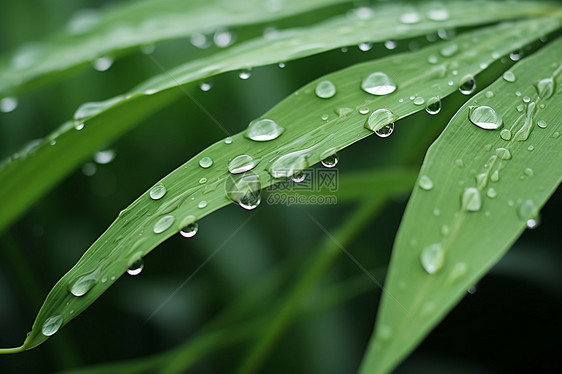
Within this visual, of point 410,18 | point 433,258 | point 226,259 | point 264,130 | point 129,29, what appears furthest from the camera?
point 226,259

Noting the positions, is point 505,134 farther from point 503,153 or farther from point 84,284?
point 84,284

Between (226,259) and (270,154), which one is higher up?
(270,154)

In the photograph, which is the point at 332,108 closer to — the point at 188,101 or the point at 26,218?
the point at 188,101

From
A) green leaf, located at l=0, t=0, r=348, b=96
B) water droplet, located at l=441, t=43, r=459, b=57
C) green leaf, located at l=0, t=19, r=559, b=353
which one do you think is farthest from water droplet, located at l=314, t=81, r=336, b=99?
green leaf, located at l=0, t=0, r=348, b=96

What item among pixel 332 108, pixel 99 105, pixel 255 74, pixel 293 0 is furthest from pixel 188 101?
pixel 332 108

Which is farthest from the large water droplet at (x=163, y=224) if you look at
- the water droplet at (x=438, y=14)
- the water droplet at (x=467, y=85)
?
the water droplet at (x=438, y=14)

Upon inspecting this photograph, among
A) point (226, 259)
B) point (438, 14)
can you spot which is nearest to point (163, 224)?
point (438, 14)
